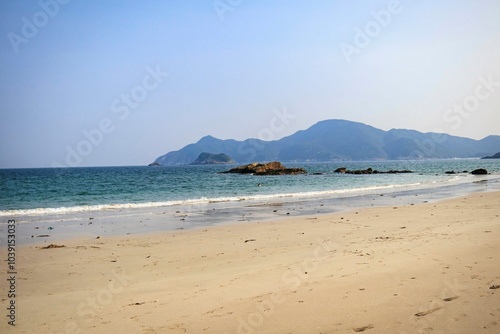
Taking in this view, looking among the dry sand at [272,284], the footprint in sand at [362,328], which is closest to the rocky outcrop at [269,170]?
the dry sand at [272,284]

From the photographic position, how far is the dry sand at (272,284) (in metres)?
5.13

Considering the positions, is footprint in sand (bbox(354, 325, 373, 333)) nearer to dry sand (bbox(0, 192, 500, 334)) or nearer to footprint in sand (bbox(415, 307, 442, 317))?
dry sand (bbox(0, 192, 500, 334))

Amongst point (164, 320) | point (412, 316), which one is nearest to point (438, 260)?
point (412, 316)

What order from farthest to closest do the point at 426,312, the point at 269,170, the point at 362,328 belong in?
the point at 269,170
the point at 426,312
the point at 362,328

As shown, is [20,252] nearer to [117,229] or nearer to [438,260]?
[117,229]

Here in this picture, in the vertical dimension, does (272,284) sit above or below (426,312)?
below

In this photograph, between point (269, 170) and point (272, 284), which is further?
point (269, 170)

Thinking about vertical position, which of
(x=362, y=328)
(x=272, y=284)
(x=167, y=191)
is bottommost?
(x=167, y=191)

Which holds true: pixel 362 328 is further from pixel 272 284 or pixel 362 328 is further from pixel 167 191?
pixel 167 191

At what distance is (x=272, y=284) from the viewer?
275 inches

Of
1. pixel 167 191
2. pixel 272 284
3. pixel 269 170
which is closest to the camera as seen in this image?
pixel 272 284

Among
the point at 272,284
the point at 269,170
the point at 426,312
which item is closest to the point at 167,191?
the point at 272,284

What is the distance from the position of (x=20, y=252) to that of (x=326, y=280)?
388 inches

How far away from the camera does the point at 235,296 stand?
6.40 metres
